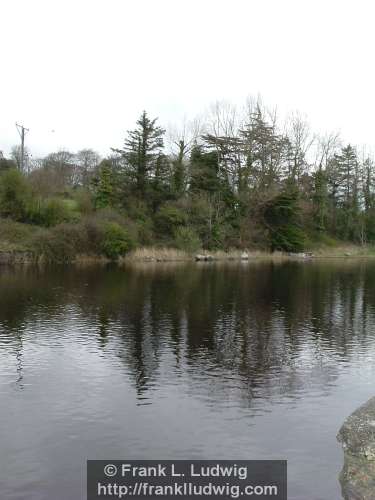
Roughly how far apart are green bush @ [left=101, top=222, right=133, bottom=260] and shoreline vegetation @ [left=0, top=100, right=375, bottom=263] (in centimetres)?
8

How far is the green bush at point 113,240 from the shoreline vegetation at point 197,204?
0.28 ft

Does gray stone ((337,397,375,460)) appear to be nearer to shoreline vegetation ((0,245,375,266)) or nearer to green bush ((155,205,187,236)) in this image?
shoreline vegetation ((0,245,375,266))

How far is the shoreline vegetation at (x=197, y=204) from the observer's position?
133ft

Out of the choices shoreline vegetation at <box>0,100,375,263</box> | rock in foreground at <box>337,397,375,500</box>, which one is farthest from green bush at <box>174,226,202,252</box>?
rock in foreground at <box>337,397,375,500</box>

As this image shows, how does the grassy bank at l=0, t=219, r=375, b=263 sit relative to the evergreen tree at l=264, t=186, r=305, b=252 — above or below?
below

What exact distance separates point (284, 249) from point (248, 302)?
36421 mm

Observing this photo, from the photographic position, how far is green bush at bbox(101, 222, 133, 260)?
40.3 metres

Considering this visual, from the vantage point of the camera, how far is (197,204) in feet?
163

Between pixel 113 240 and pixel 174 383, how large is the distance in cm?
3118

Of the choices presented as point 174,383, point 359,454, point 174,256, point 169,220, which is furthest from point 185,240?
point 359,454

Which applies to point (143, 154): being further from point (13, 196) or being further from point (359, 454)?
point (359, 454)

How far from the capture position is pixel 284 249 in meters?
55.9

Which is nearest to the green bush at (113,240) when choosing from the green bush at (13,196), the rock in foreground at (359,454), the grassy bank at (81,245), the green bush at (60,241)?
the grassy bank at (81,245)

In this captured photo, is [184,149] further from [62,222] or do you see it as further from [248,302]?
[248,302]
